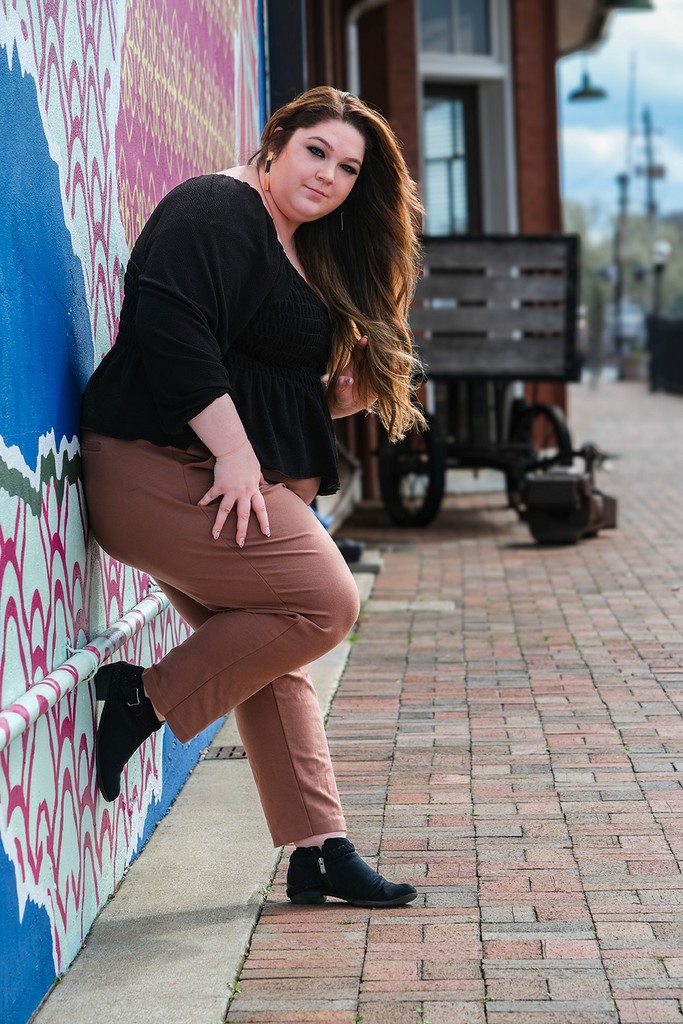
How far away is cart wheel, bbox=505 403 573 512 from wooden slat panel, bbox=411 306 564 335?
0.70 m

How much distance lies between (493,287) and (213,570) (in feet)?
24.3

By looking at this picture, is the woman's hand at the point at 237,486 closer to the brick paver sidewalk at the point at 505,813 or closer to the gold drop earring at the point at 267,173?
the gold drop earring at the point at 267,173

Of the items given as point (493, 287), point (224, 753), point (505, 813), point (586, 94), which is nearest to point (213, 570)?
point (505, 813)

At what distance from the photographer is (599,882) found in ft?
10.5

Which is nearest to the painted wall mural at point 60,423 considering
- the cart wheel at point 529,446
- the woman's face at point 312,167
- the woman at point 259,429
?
the woman at point 259,429

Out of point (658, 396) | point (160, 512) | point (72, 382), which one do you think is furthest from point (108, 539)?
point (658, 396)

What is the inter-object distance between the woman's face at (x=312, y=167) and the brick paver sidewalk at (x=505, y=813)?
1.53 metres

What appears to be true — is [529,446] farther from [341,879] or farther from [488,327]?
[341,879]

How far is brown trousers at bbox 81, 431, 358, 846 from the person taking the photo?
293 cm

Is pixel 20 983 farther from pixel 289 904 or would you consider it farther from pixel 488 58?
pixel 488 58

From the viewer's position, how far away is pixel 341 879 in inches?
122

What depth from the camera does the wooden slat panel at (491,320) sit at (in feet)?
32.7

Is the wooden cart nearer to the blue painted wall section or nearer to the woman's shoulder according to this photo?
the woman's shoulder

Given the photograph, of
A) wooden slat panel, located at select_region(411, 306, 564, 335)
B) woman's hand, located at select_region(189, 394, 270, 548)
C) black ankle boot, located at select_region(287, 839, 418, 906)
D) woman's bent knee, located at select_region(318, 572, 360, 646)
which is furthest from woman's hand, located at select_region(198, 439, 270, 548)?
wooden slat panel, located at select_region(411, 306, 564, 335)
